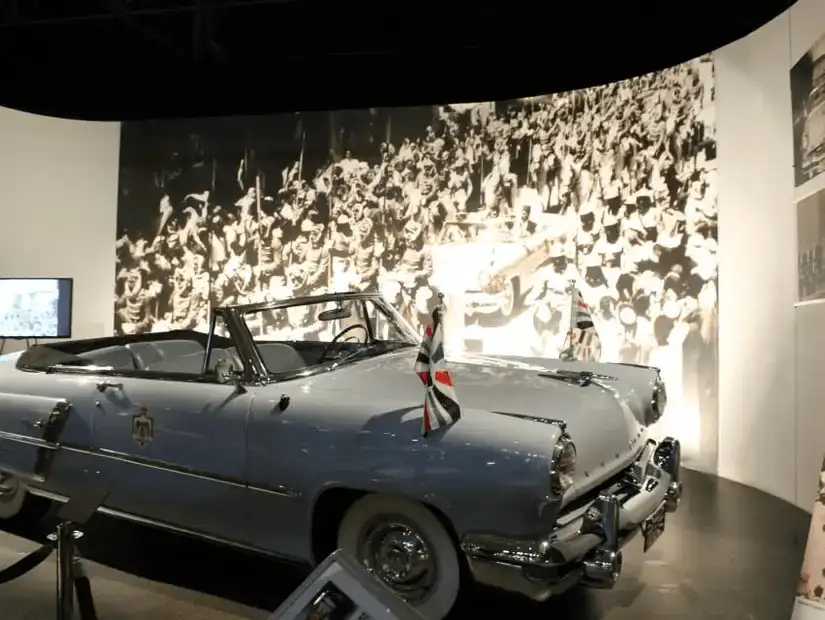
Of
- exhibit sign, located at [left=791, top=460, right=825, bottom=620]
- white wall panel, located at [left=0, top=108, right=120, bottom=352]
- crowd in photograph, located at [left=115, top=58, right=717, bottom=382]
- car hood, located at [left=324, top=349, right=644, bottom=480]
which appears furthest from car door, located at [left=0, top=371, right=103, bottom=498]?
white wall panel, located at [left=0, top=108, right=120, bottom=352]

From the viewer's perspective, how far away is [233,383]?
3.05 metres

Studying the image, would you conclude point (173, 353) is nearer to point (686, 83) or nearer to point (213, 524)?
point (213, 524)

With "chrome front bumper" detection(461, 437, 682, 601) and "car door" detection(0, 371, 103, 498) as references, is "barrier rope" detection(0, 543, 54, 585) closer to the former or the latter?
"car door" detection(0, 371, 103, 498)

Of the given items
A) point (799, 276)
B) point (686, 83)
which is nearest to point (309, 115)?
point (686, 83)

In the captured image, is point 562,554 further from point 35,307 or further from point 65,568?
point 35,307

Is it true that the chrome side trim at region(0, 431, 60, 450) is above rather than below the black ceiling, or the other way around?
below

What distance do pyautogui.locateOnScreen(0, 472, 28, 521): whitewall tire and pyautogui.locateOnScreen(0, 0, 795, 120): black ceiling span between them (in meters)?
3.96

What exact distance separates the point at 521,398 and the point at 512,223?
3.28m

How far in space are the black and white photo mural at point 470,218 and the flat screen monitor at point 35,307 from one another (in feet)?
2.57

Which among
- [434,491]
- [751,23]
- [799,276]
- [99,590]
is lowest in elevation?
[99,590]

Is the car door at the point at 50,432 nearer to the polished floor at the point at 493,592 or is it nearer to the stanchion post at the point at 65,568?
the polished floor at the point at 493,592

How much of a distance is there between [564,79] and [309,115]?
236cm

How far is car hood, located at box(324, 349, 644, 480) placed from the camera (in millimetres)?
2574

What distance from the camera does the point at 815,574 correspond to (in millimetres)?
2240
